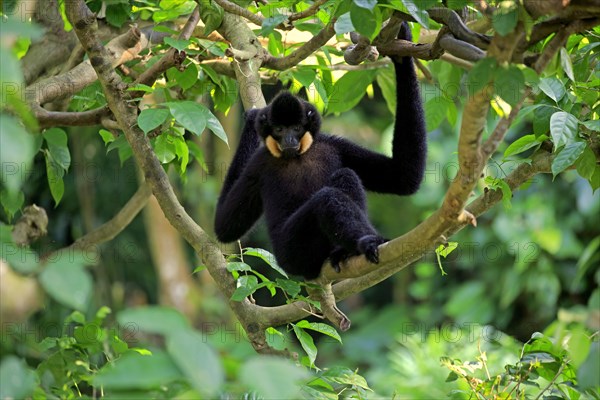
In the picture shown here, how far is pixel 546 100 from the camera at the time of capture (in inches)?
136

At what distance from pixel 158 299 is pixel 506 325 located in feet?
17.3

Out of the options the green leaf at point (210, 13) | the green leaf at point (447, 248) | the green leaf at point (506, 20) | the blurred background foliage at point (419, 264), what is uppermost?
the green leaf at point (506, 20)

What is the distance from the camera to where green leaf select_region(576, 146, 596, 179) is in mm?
3290

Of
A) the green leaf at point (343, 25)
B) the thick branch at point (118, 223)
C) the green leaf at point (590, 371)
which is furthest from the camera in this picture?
the thick branch at point (118, 223)

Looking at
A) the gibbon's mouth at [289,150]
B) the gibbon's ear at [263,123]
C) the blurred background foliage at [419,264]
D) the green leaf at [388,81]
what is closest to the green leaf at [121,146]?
the gibbon's ear at [263,123]

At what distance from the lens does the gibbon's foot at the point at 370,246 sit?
3.44 m

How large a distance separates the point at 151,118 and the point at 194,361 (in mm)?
1994

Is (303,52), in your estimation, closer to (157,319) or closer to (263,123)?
(263,123)

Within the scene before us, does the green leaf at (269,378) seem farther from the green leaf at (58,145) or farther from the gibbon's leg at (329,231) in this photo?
the green leaf at (58,145)

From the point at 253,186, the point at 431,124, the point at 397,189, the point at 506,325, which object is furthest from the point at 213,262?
the point at 506,325

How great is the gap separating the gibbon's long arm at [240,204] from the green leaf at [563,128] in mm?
1792

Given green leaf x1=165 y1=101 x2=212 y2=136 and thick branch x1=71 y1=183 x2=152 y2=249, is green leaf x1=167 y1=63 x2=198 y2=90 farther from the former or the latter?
thick branch x1=71 y1=183 x2=152 y2=249

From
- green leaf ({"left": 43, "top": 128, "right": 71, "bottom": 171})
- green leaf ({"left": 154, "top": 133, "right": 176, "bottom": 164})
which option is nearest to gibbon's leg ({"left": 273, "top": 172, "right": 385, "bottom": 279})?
green leaf ({"left": 154, "top": 133, "right": 176, "bottom": 164})

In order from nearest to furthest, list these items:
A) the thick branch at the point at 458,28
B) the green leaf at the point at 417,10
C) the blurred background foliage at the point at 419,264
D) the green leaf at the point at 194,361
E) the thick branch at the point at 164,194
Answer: the green leaf at the point at 194,361
the green leaf at the point at 417,10
the thick branch at the point at 458,28
the thick branch at the point at 164,194
the blurred background foliage at the point at 419,264
